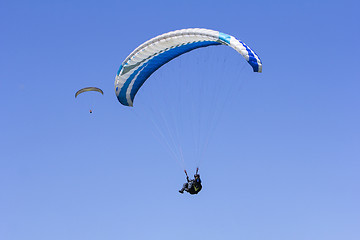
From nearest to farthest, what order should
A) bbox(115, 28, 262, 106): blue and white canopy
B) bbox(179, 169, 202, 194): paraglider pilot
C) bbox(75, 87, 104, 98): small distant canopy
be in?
bbox(115, 28, 262, 106): blue and white canopy → bbox(179, 169, 202, 194): paraglider pilot → bbox(75, 87, 104, 98): small distant canopy

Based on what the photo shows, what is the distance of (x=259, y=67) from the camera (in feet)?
111

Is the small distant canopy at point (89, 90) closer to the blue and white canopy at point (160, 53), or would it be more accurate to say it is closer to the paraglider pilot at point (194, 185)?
the blue and white canopy at point (160, 53)

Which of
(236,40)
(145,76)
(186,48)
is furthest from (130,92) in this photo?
(236,40)

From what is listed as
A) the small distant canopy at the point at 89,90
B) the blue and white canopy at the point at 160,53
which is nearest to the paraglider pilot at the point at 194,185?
the blue and white canopy at the point at 160,53

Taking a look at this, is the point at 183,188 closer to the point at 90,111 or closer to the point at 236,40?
the point at 236,40

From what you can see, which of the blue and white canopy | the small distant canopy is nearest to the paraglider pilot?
the blue and white canopy

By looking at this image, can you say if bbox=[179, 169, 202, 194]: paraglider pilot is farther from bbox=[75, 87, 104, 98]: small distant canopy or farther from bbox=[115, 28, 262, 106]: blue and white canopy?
bbox=[75, 87, 104, 98]: small distant canopy

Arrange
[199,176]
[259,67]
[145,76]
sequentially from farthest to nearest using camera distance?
[145,76] → [199,176] → [259,67]

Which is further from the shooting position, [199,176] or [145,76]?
[145,76]

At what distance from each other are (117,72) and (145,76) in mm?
1529

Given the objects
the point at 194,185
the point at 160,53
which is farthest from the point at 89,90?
the point at 194,185

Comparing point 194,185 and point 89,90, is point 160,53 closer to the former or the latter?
point 194,185

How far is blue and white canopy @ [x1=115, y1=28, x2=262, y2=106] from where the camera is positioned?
3447 centimetres

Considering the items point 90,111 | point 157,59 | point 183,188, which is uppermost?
point 90,111
